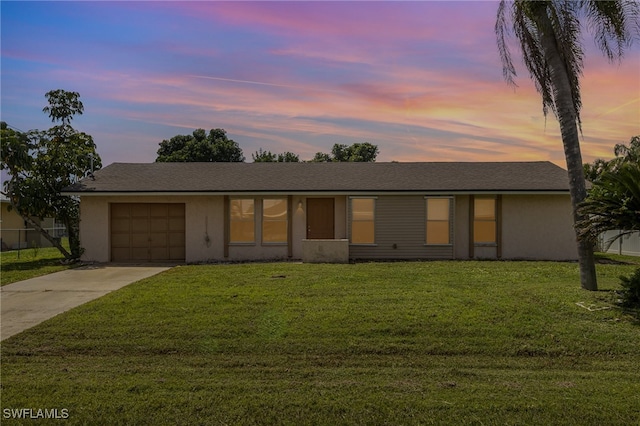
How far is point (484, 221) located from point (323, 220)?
19.4 ft

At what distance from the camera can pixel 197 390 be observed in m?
5.01

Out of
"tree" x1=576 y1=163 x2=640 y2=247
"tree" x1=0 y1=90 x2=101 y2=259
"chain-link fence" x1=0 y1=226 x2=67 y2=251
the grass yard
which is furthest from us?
"chain-link fence" x1=0 y1=226 x2=67 y2=251

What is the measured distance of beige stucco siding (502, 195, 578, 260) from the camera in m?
16.5

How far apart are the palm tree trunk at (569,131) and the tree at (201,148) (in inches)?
1575

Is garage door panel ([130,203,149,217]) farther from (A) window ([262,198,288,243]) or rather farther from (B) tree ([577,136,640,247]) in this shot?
(B) tree ([577,136,640,247])

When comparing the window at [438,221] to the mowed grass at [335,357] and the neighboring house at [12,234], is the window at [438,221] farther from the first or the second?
the neighboring house at [12,234]

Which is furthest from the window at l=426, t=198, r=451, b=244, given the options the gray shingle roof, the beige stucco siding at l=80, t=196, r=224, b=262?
the beige stucco siding at l=80, t=196, r=224, b=262

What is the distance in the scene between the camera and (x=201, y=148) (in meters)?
47.1

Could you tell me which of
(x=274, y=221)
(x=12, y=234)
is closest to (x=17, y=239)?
(x=12, y=234)

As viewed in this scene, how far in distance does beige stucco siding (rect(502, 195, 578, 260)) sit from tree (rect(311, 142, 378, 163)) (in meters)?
33.8

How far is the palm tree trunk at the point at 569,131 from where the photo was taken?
382 inches

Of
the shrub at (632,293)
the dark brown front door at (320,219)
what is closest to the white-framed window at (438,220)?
the dark brown front door at (320,219)

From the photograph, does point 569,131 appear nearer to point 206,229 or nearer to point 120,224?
point 206,229

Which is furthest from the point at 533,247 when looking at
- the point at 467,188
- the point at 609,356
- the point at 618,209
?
the point at 609,356
